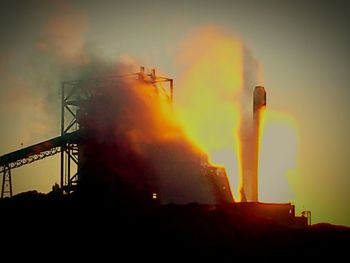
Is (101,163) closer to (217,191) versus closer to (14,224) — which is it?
(217,191)

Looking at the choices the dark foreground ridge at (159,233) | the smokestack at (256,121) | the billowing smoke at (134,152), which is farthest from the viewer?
the smokestack at (256,121)

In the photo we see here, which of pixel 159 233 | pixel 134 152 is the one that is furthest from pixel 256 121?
pixel 159 233

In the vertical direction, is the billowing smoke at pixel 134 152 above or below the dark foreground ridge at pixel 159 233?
above

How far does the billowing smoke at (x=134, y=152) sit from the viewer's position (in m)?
61.2

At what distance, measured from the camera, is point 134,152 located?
63.0 meters

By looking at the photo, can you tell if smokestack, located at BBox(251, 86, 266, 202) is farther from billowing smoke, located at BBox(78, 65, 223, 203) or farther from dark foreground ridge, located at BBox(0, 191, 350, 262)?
dark foreground ridge, located at BBox(0, 191, 350, 262)

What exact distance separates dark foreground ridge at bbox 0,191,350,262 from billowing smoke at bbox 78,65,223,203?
10.9 meters

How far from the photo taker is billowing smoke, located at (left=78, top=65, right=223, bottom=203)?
61.2m

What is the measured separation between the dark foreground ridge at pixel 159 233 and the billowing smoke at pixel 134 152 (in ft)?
35.9

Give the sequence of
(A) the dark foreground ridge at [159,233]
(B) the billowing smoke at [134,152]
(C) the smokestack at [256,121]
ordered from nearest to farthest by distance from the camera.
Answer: (A) the dark foreground ridge at [159,233] < (B) the billowing smoke at [134,152] < (C) the smokestack at [256,121]

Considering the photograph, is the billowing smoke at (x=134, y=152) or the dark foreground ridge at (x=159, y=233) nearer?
the dark foreground ridge at (x=159, y=233)

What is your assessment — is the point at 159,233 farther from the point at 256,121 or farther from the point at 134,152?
the point at 256,121

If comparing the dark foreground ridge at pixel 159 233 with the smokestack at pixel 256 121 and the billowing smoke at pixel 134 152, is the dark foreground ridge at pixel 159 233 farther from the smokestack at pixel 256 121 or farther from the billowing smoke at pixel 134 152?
the smokestack at pixel 256 121

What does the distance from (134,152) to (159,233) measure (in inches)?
804
